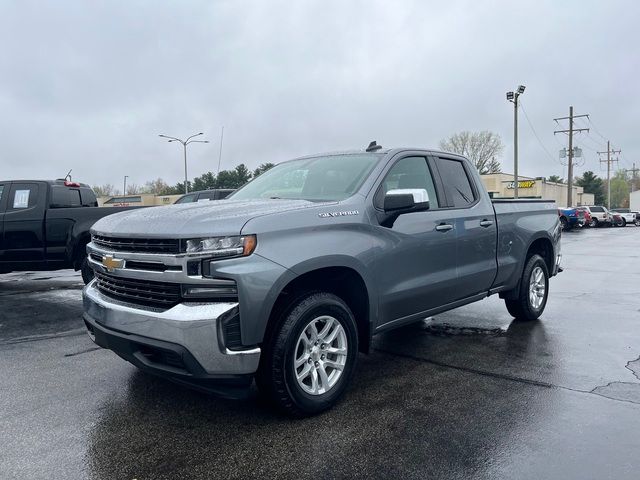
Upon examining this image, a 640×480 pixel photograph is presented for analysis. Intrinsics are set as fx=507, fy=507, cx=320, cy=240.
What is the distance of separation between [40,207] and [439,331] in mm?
6643

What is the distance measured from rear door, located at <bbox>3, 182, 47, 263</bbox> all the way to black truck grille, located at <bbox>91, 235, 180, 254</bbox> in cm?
534

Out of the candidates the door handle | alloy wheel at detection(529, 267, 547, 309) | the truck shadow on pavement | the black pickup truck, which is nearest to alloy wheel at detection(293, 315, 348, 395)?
the truck shadow on pavement

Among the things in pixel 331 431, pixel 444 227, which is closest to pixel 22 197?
pixel 444 227

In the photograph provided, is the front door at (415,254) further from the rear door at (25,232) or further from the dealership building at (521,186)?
the dealership building at (521,186)

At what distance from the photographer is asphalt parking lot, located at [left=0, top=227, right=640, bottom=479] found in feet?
A: 9.52

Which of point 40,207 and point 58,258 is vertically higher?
point 40,207

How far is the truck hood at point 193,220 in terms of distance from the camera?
313 centimetres

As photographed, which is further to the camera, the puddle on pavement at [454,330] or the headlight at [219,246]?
the puddle on pavement at [454,330]

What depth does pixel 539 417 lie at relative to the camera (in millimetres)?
3514

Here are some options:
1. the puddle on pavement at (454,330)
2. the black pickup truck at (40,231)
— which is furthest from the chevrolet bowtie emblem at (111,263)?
the black pickup truck at (40,231)

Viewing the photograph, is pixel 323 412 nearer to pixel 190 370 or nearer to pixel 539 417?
pixel 190 370

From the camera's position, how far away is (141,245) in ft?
10.9

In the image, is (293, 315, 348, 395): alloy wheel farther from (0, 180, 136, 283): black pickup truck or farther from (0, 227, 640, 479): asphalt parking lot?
(0, 180, 136, 283): black pickup truck

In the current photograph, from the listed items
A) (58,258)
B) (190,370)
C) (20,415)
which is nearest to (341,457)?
(190,370)
